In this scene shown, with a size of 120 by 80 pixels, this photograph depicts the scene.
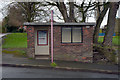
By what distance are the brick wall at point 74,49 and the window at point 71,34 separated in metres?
0.33

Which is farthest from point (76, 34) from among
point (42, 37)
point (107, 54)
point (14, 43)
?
point (14, 43)

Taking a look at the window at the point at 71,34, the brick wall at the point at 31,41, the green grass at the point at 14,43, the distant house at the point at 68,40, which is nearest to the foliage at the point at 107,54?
the distant house at the point at 68,40

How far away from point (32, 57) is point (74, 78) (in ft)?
14.6

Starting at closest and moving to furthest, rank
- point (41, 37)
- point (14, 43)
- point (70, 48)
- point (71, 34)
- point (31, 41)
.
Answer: point (31, 41), point (70, 48), point (71, 34), point (41, 37), point (14, 43)

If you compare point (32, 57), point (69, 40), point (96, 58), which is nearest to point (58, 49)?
point (69, 40)

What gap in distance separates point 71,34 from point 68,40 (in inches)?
18.9

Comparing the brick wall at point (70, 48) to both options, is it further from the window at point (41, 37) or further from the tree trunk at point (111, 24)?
the tree trunk at point (111, 24)

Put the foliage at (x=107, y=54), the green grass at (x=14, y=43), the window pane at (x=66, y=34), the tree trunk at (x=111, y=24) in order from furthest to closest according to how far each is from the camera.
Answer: the green grass at (x=14, y=43) → the tree trunk at (x=111, y=24) → the window pane at (x=66, y=34) → the foliage at (x=107, y=54)

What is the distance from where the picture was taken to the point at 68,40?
1039cm

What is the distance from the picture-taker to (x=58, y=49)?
1011cm

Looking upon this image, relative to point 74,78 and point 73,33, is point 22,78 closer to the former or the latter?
point 74,78

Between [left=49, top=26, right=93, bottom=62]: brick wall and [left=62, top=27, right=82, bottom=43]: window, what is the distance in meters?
0.33

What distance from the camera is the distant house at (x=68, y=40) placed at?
32.8 feet

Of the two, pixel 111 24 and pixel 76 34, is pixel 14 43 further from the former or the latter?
pixel 111 24
